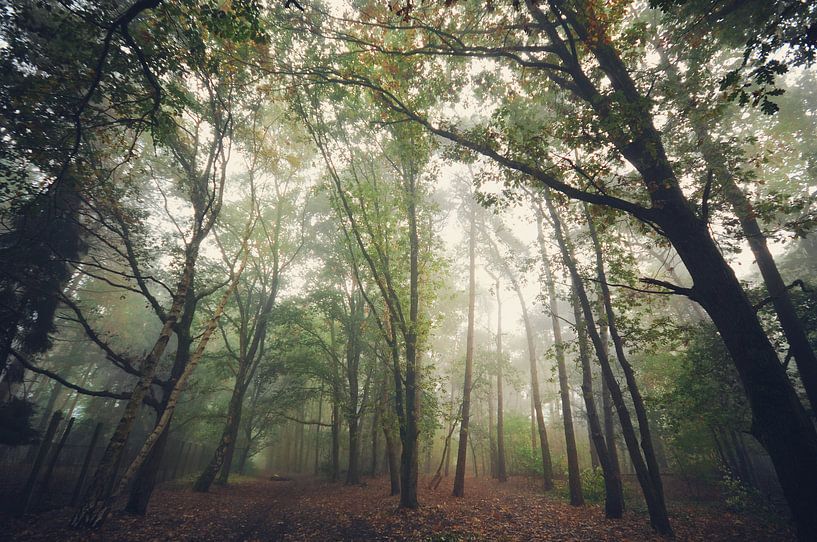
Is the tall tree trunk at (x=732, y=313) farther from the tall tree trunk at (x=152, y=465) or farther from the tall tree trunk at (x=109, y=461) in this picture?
the tall tree trunk at (x=152, y=465)

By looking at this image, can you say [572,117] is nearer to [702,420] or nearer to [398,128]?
[398,128]

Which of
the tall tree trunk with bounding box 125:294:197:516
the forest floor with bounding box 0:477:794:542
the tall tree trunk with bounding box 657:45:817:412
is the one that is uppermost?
the tall tree trunk with bounding box 657:45:817:412

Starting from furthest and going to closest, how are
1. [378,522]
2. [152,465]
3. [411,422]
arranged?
[411,422], [378,522], [152,465]

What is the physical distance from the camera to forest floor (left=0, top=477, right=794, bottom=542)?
8.03 meters

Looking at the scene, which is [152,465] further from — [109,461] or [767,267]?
[767,267]

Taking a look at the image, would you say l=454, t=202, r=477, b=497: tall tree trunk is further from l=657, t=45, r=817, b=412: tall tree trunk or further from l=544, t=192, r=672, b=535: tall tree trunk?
l=657, t=45, r=817, b=412: tall tree trunk

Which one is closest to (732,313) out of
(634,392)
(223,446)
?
(634,392)

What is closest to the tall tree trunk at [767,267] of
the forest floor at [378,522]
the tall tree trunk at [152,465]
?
the forest floor at [378,522]

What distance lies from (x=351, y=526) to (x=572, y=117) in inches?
491

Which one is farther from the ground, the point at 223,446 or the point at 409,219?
the point at 409,219

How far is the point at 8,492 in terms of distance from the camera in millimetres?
9062

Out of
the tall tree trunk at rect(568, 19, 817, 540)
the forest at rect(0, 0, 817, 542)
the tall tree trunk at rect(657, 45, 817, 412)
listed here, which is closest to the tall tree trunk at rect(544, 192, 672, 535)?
the forest at rect(0, 0, 817, 542)

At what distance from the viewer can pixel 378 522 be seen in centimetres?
966

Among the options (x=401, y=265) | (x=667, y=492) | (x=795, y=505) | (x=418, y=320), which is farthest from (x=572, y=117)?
(x=667, y=492)
